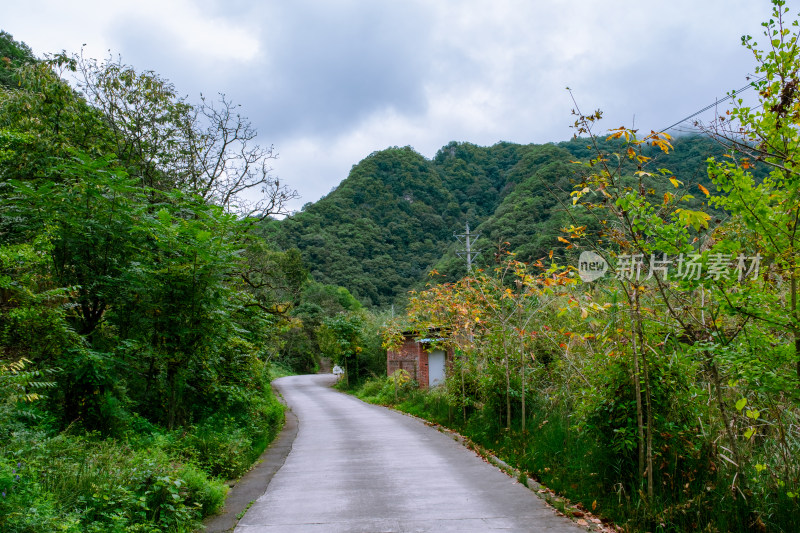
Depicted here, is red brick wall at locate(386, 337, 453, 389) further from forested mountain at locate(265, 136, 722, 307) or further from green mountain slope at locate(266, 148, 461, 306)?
green mountain slope at locate(266, 148, 461, 306)

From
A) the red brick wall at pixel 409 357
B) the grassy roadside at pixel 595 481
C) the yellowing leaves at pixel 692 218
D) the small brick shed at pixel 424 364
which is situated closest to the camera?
the yellowing leaves at pixel 692 218

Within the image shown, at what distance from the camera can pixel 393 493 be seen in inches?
271

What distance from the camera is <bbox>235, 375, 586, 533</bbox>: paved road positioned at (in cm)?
552

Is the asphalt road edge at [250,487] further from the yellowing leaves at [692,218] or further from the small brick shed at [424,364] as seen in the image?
the small brick shed at [424,364]

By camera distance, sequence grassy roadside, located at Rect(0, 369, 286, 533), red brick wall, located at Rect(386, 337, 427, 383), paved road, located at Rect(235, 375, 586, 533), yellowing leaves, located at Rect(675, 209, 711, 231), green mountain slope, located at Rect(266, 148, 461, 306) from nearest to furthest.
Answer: grassy roadside, located at Rect(0, 369, 286, 533), yellowing leaves, located at Rect(675, 209, 711, 231), paved road, located at Rect(235, 375, 586, 533), red brick wall, located at Rect(386, 337, 427, 383), green mountain slope, located at Rect(266, 148, 461, 306)

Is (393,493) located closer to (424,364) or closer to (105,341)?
(105,341)

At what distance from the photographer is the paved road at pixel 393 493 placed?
5516 mm

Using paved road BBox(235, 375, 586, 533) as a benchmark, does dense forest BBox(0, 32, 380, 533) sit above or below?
above

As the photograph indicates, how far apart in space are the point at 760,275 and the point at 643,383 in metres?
1.66

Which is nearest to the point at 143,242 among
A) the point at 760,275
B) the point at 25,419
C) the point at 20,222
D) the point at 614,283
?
the point at 20,222

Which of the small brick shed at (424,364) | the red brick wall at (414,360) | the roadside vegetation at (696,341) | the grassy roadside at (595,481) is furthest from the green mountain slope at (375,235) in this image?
the roadside vegetation at (696,341)


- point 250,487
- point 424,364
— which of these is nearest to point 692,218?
point 250,487

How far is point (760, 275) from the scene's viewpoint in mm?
A: 4340

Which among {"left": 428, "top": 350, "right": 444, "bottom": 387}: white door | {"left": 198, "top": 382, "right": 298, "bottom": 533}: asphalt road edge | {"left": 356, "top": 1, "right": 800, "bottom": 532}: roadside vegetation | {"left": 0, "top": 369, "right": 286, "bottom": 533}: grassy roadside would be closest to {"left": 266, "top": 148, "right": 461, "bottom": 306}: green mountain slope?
{"left": 428, "top": 350, "right": 444, "bottom": 387}: white door
